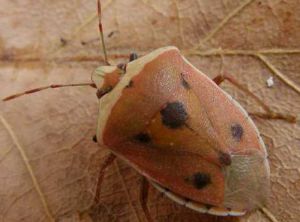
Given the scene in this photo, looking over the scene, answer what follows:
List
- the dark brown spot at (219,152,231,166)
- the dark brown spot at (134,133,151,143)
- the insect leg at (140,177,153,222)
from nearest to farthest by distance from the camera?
1. the dark brown spot at (219,152,231,166)
2. the dark brown spot at (134,133,151,143)
3. the insect leg at (140,177,153,222)

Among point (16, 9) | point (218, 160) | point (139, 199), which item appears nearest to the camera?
point (218, 160)

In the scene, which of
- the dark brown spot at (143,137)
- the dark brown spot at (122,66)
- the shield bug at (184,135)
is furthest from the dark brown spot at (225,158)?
the dark brown spot at (122,66)

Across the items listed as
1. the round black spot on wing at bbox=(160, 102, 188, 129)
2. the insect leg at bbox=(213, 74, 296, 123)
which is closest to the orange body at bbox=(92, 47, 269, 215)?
the round black spot on wing at bbox=(160, 102, 188, 129)

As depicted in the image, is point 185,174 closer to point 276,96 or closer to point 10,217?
point 276,96

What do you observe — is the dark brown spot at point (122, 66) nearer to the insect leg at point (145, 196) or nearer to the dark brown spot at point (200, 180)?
the insect leg at point (145, 196)

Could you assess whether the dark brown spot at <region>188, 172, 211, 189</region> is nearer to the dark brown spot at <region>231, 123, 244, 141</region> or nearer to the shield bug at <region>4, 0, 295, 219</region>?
the shield bug at <region>4, 0, 295, 219</region>

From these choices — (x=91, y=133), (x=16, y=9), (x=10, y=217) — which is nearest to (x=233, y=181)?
(x=91, y=133)

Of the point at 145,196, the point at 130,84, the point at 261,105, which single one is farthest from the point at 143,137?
the point at 261,105
